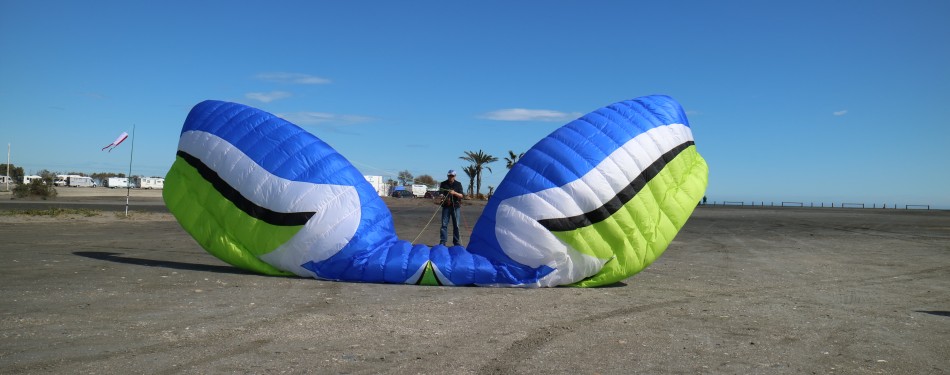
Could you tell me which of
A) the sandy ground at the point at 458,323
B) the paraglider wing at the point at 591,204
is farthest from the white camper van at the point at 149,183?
the paraglider wing at the point at 591,204

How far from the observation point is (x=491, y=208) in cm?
971

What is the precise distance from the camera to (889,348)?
19.7 feet

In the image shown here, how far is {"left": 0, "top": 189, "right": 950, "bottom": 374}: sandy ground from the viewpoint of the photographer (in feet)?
17.3

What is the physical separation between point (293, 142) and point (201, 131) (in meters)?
1.65

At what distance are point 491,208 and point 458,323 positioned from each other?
313 cm

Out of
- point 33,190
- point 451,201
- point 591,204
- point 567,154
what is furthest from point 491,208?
point 33,190

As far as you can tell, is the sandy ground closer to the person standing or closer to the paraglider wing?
the paraglider wing

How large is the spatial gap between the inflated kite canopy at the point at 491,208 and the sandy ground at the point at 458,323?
1.16 ft

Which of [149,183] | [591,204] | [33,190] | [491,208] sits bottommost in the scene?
[33,190]

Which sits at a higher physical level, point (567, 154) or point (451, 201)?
point (567, 154)

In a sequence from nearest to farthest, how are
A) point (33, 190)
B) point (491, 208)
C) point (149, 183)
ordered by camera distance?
1. point (491, 208)
2. point (33, 190)
3. point (149, 183)

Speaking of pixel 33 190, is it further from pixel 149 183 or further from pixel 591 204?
pixel 149 183

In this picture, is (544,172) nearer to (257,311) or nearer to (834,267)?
(257,311)

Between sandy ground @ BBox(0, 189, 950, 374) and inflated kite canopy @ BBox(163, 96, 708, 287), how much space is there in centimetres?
35
